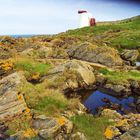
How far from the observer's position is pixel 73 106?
33969mm

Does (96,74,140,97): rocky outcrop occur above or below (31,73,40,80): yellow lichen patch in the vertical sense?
below

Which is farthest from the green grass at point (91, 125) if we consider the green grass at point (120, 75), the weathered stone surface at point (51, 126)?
the green grass at point (120, 75)

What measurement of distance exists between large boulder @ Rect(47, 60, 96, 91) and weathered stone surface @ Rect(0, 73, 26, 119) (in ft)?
15.0

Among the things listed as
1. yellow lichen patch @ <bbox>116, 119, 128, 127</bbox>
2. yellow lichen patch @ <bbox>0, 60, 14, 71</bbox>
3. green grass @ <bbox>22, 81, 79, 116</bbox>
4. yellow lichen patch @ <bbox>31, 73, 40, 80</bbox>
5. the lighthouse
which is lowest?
the lighthouse

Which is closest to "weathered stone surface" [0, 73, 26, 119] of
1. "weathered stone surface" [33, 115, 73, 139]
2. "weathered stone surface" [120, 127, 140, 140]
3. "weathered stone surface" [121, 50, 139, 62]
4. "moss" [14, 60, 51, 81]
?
"weathered stone surface" [33, 115, 73, 139]

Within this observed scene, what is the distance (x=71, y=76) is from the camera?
40.6 meters

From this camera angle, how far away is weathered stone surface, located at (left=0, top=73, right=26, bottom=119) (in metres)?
32.0

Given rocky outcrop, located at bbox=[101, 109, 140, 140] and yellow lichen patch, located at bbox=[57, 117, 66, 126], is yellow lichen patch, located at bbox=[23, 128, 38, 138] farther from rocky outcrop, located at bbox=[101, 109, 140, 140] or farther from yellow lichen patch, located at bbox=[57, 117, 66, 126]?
rocky outcrop, located at bbox=[101, 109, 140, 140]

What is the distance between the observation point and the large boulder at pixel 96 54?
181 ft

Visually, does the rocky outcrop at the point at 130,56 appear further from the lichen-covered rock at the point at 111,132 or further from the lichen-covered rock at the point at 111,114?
the lichen-covered rock at the point at 111,132

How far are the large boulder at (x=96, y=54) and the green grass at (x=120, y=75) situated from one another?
7.23m

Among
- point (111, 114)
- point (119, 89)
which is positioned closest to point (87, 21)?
point (119, 89)

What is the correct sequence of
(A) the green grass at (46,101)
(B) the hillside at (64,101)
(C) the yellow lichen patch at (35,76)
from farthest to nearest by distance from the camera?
1. (C) the yellow lichen patch at (35,76)
2. (A) the green grass at (46,101)
3. (B) the hillside at (64,101)

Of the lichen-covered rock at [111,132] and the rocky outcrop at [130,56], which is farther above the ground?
the lichen-covered rock at [111,132]
